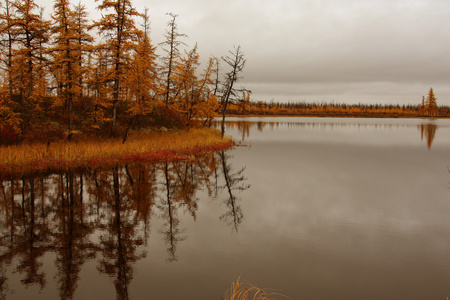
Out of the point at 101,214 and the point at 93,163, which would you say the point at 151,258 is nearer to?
the point at 101,214

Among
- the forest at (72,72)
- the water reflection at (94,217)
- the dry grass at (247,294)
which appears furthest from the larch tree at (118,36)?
the dry grass at (247,294)

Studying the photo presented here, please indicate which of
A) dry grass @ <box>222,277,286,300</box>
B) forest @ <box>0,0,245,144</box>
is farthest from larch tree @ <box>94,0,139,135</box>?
dry grass @ <box>222,277,286,300</box>

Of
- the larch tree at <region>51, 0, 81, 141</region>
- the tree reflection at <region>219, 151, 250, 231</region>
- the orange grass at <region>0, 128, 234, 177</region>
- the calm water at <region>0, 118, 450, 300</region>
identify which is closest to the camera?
the calm water at <region>0, 118, 450, 300</region>

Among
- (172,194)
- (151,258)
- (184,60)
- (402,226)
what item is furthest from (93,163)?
(184,60)

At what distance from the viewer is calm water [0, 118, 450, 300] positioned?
6.35 m

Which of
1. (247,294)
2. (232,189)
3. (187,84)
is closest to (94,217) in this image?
(247,294)

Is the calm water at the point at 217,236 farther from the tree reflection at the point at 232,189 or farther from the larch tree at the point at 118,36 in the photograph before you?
the larch tree at the point at 118,36

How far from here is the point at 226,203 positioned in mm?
12578

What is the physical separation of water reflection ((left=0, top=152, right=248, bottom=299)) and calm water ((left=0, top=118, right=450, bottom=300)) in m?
0.04

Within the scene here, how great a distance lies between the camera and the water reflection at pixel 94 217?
6828 mm

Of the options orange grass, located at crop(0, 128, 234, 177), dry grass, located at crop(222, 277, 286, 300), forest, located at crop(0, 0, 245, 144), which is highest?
forest, located at crop(0, 0, 245, 144)

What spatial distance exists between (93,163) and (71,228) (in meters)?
11.0

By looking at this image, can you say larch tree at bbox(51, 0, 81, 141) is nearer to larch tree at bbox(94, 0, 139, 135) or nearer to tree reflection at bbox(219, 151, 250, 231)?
larch tree at bbox(94, 0, 139, 135)

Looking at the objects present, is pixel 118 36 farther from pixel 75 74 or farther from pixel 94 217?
pixel 94 217
